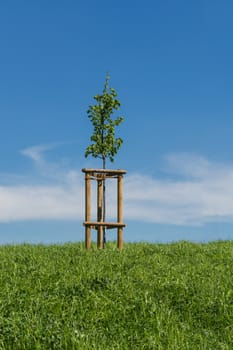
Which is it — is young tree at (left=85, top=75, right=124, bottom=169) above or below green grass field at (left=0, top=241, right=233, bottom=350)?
above

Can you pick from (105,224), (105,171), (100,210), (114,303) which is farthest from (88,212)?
(114,303)

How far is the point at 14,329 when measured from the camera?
8922 mm

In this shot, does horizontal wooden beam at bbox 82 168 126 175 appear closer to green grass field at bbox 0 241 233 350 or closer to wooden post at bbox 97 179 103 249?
wooden post at bbox 97 179 103 249

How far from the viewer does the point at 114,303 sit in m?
10.1

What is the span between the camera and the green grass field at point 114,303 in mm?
8750

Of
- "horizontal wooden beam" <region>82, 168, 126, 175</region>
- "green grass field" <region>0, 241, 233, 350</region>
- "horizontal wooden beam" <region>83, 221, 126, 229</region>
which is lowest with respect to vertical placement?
"green grass field" <region>0, 241, 233, 350</region>

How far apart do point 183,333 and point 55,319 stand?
6.84ft

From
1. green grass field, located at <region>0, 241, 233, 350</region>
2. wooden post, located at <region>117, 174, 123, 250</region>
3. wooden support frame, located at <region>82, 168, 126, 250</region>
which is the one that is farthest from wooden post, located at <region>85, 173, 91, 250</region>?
green grass field, located at <region>0, 241, 233, 350</region>

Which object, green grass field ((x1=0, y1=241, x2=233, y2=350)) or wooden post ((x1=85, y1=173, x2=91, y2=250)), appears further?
wooden post ((x1=85, y1=173, x2=91, y2=250))

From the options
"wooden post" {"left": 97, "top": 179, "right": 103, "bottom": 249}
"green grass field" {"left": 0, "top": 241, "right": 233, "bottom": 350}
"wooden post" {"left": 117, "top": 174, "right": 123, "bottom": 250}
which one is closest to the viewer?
"green grass field" {"left": 0, "top": 241, "right": 233, "bottom": 350}

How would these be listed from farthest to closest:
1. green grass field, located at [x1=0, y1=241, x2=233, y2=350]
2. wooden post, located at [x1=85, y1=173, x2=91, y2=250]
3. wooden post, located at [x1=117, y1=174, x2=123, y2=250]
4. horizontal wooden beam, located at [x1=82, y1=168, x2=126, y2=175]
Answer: wooden post, located at [x1=117, y1=174, x2=123, y2=250], horizontal wooden beam, located at [x1=82, y1=168, x2=126, y2=175], wooden post, located at [x1=85, y1=173, x2=91, y2=250], green grass field, located at [x1=0, y1=241, x2=233, y2=350]

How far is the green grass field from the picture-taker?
28.7 ft

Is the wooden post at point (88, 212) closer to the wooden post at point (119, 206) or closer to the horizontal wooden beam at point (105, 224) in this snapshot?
the horizontal wooden beam at point (105, 224)

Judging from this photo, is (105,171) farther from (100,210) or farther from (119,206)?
(100,210)
